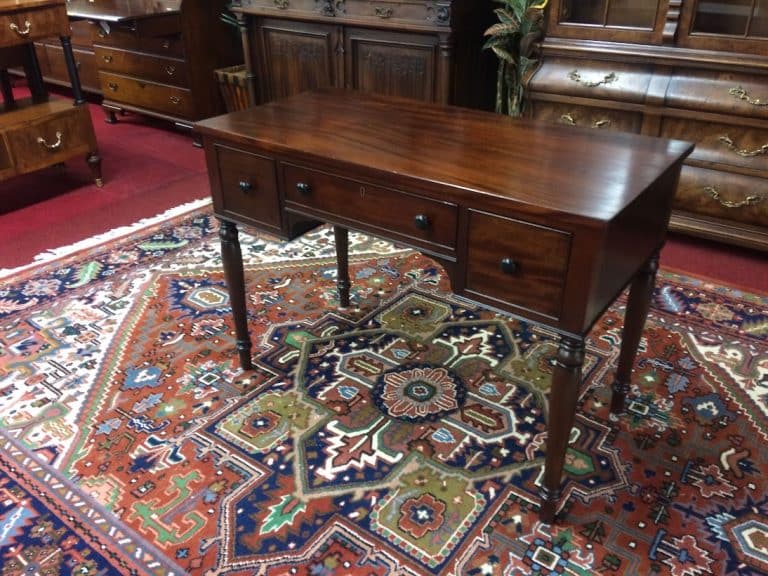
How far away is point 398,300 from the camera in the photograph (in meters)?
2.56

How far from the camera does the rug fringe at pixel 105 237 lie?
287 centimetres

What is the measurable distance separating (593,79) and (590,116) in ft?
0.52

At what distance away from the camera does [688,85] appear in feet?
8.85

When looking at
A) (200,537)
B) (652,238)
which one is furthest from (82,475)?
(652,238)

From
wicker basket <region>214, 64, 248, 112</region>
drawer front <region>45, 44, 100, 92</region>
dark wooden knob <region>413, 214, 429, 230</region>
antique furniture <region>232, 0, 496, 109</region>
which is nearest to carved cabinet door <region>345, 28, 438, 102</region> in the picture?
antique furniture <region>232, 0, 496, 109</region>

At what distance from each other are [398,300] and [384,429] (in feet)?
2.43

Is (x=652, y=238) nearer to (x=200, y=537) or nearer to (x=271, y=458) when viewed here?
(x=271, y=458)

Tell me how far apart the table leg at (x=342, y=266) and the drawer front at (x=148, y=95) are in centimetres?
224

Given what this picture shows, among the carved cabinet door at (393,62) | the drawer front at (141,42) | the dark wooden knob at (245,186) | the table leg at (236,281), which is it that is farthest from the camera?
the drawer front at (141,42)

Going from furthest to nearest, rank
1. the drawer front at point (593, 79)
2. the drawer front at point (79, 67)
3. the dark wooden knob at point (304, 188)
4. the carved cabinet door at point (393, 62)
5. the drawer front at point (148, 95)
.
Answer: the drawer front at point (79, 67) → the drawer front at point (148, 95) → the carved cabinet door at point (393, 62) → the drawer front at point (593, 79) → the dark wooden knob at point (304, 188)

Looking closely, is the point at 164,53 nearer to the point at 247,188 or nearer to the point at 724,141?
the point at 247,188

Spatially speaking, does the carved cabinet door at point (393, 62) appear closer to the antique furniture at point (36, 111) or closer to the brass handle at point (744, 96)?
the brass handle at point (744, 96)

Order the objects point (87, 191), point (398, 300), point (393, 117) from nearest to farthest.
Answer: point (393, 117), point (398, 300), point (87, 191)

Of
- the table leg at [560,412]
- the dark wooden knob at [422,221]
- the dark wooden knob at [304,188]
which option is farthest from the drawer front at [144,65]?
the table leg at [560,412]
